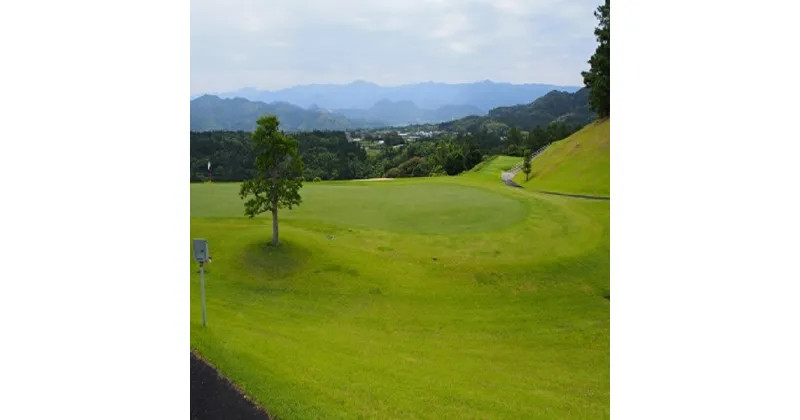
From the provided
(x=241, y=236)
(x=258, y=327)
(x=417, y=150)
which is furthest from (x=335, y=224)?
(x=417, y=150)

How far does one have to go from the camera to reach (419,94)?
13328mm

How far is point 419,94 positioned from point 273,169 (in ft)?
16.8

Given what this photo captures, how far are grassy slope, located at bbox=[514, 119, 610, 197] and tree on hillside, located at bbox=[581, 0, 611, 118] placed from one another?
23.6 inches

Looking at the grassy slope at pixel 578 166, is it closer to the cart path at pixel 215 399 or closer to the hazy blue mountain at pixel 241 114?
the hazy blue mountain at pixel 241 114

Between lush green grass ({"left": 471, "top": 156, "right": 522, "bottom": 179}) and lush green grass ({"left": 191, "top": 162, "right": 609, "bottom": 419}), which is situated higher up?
lush green grass ({"left": 471, "top": 156, "right": 522, "bottom": 179})

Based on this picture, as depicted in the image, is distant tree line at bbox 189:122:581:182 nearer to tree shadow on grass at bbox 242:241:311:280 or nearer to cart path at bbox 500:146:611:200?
cart path at bbox 500:146:611:200

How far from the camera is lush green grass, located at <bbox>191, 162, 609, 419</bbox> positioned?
6137 millimetres

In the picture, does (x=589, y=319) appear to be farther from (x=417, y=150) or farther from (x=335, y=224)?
(x=417, y=150)

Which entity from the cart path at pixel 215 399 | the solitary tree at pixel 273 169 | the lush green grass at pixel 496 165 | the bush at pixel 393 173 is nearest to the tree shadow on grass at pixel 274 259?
the solitary tree at pixel 273 169

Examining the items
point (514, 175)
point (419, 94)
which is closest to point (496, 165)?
point (514, 175)

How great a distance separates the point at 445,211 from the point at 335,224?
314 cm

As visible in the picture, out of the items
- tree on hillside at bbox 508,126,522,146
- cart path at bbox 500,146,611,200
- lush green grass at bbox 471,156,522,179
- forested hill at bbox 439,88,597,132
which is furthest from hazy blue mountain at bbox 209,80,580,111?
tree on hillside at bbox 508,126,522,146

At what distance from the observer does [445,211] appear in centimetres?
1337

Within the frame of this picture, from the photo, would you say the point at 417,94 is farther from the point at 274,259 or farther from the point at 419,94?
the point at 274,259
